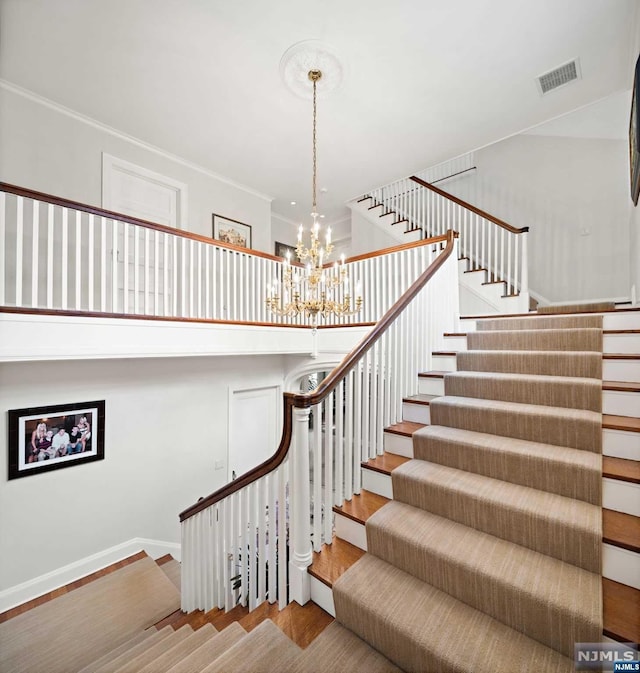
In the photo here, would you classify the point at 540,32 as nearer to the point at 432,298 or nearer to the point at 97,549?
the point at 432,298

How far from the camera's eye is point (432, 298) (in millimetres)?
2797

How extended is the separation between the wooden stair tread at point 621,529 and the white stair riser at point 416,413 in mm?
1014

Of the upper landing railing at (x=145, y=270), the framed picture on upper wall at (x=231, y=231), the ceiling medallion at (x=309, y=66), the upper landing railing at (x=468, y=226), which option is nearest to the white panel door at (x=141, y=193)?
the upper landing railing at (x=145, y=270)

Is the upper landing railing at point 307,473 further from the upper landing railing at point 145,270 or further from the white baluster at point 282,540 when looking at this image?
the upper landing railing at point 145,270

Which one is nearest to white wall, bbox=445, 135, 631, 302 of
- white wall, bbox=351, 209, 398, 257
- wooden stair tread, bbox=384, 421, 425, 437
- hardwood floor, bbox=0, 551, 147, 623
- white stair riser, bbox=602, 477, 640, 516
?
white wall, bbox=351, 209, 398, 257

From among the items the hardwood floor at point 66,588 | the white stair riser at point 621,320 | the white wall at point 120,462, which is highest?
the white stair riser at point 621,320

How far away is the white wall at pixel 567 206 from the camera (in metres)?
4.34

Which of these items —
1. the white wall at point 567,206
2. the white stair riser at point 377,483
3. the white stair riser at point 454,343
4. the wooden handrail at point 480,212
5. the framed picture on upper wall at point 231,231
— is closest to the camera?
the white stair riser at point 377,483

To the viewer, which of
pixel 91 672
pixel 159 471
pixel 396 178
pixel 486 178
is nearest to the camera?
pixel 91 672

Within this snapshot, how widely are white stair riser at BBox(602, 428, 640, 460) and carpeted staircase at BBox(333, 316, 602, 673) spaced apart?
62 mm

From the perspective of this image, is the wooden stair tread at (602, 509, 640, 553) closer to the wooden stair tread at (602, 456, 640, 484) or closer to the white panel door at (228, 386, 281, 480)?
the wooden stair tread at (602, 456, 640, 484)

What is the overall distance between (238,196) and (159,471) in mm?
4186

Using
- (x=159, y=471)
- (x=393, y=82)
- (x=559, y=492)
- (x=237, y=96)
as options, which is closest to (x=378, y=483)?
(x=559, y=492)

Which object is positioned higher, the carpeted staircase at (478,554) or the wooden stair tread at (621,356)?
the wooden stair tread at (621,356)
